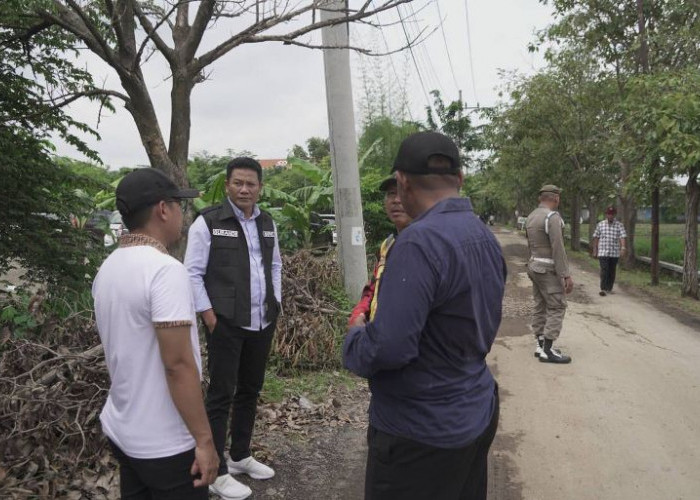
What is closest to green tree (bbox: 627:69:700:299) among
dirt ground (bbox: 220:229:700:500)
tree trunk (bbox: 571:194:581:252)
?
dirt ground (bbox: 220:229:700:500)

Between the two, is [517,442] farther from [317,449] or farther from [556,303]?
[556,303]

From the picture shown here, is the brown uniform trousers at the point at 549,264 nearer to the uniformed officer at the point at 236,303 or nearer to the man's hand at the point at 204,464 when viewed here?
the uniformed officer at the point at 236,303

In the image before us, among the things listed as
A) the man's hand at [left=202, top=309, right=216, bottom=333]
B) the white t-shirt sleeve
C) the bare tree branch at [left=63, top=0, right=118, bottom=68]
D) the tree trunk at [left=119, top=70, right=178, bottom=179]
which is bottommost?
the man's hand at [left=202, top=309, right=216, bottom=333]

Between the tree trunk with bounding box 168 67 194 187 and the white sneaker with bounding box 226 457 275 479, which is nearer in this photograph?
the white sneaker with bounding box 226 457 275 479

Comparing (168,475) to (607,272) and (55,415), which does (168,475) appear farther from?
(607,272)

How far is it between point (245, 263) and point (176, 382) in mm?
1513

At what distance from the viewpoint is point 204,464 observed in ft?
6.61

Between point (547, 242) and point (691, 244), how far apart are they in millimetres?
6685

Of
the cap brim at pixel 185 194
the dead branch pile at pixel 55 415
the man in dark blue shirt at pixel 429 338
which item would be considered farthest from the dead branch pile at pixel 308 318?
the man in dark blue shirt at pixel 429 338

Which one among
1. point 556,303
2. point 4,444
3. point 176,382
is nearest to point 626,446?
point 556,303

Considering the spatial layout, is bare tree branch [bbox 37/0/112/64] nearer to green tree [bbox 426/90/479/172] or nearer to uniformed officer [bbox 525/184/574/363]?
uniformed officer [bbox 525/184/574/363]

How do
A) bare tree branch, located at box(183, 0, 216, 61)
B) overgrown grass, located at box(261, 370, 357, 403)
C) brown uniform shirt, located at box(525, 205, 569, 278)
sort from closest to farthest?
1. bare tree branch, located at box(183, 0, 216, 61)
2. overgrown grass, located at box(261, 370, 357, 403)
3. brown uniform shirt, located at box(525, 205, 569, 278)

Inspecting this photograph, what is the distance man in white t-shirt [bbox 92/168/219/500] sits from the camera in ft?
6.27

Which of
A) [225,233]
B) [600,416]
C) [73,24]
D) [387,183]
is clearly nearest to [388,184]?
[387,183]
